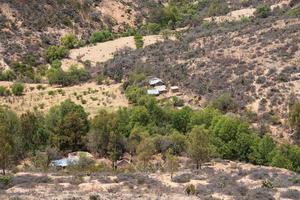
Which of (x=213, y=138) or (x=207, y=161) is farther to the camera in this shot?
(x=213, y=138)

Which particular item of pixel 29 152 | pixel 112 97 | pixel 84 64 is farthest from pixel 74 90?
pixel 29 152

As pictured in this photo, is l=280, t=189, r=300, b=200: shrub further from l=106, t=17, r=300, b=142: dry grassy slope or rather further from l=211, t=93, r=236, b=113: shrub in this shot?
l=211, t=93, r=236, b=113: shrub

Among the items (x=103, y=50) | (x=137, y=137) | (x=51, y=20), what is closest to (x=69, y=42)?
(x=103, y=50)

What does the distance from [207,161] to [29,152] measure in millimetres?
14786

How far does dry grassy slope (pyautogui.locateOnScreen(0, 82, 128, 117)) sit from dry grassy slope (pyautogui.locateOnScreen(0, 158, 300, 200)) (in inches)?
1030

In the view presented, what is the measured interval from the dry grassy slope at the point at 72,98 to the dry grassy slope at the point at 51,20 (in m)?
12.4

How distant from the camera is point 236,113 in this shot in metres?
57.8

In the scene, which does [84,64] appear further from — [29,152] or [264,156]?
[264,156]

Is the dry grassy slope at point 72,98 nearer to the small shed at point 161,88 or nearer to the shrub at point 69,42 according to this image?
the small shed at point 161,88

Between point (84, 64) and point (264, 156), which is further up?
point (84, 64)

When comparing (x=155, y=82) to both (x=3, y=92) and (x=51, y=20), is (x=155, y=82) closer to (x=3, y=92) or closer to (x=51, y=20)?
(x=3, y=92)

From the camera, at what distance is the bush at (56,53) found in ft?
277

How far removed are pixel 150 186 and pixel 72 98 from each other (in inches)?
1427

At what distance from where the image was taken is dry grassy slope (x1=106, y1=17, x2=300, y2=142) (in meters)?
60.1
